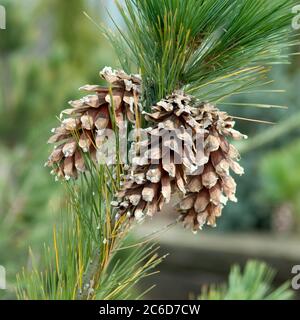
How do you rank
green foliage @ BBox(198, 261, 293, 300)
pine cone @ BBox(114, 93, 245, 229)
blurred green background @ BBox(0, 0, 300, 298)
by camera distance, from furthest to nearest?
blurred green background @ BBox(0, 0, 300, 298), green foliage @ BBox(198, 261, 293, 300), pine cone @ BBox(114, 93, 245, 229)

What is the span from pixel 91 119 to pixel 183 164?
0.34 ft

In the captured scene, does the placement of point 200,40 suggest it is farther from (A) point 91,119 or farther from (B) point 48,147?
(B) point 48,147

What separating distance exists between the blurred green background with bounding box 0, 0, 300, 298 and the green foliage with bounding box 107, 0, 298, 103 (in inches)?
4.0

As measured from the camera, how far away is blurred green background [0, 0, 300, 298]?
1.62 m

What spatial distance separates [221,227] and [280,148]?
2.03 ft

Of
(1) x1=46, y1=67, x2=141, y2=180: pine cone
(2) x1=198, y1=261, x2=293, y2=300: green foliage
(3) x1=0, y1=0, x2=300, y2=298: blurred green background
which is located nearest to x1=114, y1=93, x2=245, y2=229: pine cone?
(1) x1=46, y1=67, x2=141, y2=180: pine cone

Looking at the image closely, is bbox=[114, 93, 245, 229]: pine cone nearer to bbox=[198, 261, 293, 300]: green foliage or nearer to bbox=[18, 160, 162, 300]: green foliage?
bbox=[18, 160, 162, 300]: green foliage

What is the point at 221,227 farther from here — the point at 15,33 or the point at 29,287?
the point at 29,287

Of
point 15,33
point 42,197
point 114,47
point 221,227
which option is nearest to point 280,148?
point 221,227

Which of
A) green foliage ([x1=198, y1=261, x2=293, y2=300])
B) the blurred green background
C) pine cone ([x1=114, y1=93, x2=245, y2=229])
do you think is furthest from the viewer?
the blurred green background

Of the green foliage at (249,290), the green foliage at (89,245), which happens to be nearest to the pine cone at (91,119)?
the green foliage at (89,245)

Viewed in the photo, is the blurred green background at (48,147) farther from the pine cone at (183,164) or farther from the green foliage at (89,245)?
the pine cone at (183,164)

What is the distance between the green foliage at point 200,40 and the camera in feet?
2.04

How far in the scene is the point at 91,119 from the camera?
61 centimetres
